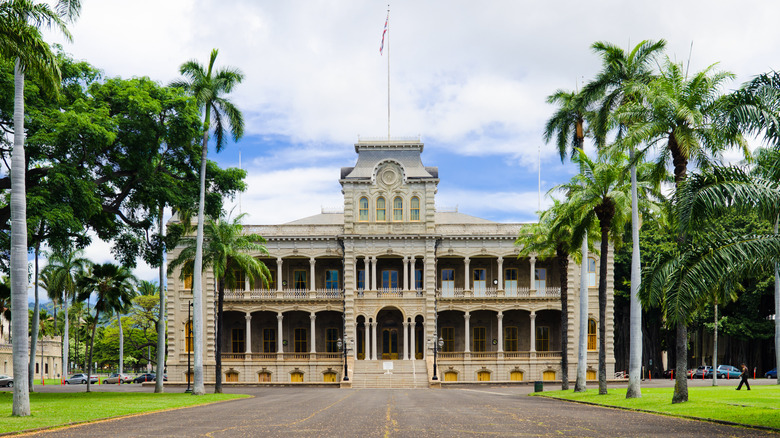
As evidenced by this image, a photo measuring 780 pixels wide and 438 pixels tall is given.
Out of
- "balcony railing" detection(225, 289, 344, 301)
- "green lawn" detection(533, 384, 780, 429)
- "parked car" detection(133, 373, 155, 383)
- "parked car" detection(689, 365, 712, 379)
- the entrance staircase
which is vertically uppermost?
"balcony railing" detection(225, 289, 344, 301)

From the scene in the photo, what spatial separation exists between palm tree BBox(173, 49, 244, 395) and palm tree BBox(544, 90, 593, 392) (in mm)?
16484

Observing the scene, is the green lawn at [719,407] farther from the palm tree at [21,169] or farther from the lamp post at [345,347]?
the lamp post at [345,347]

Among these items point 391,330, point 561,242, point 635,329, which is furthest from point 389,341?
point 635,329

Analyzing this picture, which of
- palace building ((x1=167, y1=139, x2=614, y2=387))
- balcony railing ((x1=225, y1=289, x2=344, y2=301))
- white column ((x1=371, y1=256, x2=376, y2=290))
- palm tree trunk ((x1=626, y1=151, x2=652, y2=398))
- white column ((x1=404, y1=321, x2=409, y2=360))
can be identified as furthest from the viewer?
balcony railing ((x1=225, y1=289, x2=344, y2=301))

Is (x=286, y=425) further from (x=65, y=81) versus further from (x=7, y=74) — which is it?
(x=65, y=81)

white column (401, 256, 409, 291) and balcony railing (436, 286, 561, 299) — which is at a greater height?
white column (401, 256, 409, 291)

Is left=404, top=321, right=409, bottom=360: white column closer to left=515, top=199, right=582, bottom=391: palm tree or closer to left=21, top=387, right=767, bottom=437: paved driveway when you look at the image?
left=515, top=199, right=582, bottom=391: palm tree

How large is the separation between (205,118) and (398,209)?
23191 mm

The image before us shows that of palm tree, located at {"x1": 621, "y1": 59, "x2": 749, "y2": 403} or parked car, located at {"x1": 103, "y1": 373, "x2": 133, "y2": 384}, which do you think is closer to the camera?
palm tree, located at {"x1": 621, "y1": 59, "x2": 749, "y2": 403}

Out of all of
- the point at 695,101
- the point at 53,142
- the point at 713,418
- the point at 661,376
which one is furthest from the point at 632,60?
the point at 661,376

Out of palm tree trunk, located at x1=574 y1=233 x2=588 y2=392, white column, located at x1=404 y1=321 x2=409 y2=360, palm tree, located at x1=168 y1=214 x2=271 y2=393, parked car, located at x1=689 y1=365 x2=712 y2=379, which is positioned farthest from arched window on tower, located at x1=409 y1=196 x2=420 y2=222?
parked car, located at x1=689 y1=365 x2=712 y2=379

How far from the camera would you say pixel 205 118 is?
4091cm

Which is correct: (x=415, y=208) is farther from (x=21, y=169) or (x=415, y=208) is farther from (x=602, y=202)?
(x=21, y=169)

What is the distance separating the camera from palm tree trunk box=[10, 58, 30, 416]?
22797 mm
